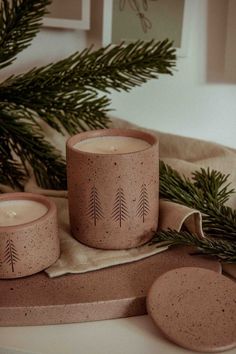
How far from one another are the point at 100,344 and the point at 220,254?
129 mm

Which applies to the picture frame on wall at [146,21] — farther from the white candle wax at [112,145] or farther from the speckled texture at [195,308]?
the speckled texture at [195,308]

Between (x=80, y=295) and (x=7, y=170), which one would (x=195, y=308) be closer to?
(x=80, y=295)

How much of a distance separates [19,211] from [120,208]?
0.27 ft

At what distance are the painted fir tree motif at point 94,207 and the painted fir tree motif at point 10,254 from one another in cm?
7

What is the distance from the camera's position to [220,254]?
427 millimetres

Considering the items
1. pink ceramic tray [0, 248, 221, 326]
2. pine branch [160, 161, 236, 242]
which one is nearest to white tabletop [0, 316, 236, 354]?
pink ceramic tray [0, 248, 221, 326]

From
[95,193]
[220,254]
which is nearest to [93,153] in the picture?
[95,193]

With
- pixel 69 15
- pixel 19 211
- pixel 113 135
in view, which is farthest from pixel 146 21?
pixel 19 211

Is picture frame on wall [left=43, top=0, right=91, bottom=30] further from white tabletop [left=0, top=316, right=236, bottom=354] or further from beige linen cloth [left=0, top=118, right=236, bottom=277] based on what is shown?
white tabletop [left=0, top=316, right=236, bottom=354]

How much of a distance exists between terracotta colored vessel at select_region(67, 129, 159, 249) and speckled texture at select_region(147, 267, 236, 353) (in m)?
0.06

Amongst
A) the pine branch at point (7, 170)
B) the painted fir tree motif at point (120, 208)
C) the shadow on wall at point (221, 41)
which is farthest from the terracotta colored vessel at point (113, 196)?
the shadow on wall at point (221, 41)

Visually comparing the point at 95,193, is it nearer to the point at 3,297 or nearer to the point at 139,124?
the point at 3,297

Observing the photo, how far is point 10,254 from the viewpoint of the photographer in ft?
1.30

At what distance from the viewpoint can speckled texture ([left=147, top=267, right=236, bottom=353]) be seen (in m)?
0.35
